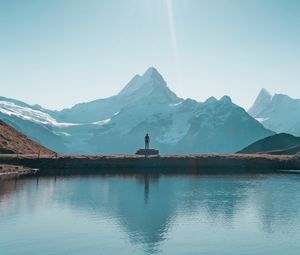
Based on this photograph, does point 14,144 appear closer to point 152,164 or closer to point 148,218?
point 152,164

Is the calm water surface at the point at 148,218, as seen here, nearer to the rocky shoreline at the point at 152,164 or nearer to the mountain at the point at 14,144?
the rocky shoreline at the point at 152,164

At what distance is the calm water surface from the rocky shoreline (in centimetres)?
3009

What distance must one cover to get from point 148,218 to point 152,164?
7586 centimetres

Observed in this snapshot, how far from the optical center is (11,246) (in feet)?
159

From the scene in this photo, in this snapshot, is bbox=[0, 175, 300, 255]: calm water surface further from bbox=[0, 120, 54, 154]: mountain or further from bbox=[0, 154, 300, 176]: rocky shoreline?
bbox=[0, 120, 54, 154]: mountain

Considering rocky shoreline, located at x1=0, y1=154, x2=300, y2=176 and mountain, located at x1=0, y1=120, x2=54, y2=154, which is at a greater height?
mountain, located at x1=0, y1=120, x2=54, y2=154

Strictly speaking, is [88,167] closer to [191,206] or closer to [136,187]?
[136,187]

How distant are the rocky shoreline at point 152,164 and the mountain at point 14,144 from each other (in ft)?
50.2

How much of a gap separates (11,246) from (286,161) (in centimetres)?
11475

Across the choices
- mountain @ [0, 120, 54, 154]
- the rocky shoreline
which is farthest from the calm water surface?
mountain @ [0, 120, 54, 154]

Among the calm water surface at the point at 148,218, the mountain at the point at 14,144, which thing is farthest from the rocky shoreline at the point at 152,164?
the calm water surface at the point at 148,218

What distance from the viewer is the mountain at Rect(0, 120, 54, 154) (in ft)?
504

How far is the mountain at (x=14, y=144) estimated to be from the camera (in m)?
154

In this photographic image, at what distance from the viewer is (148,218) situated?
63906mm
